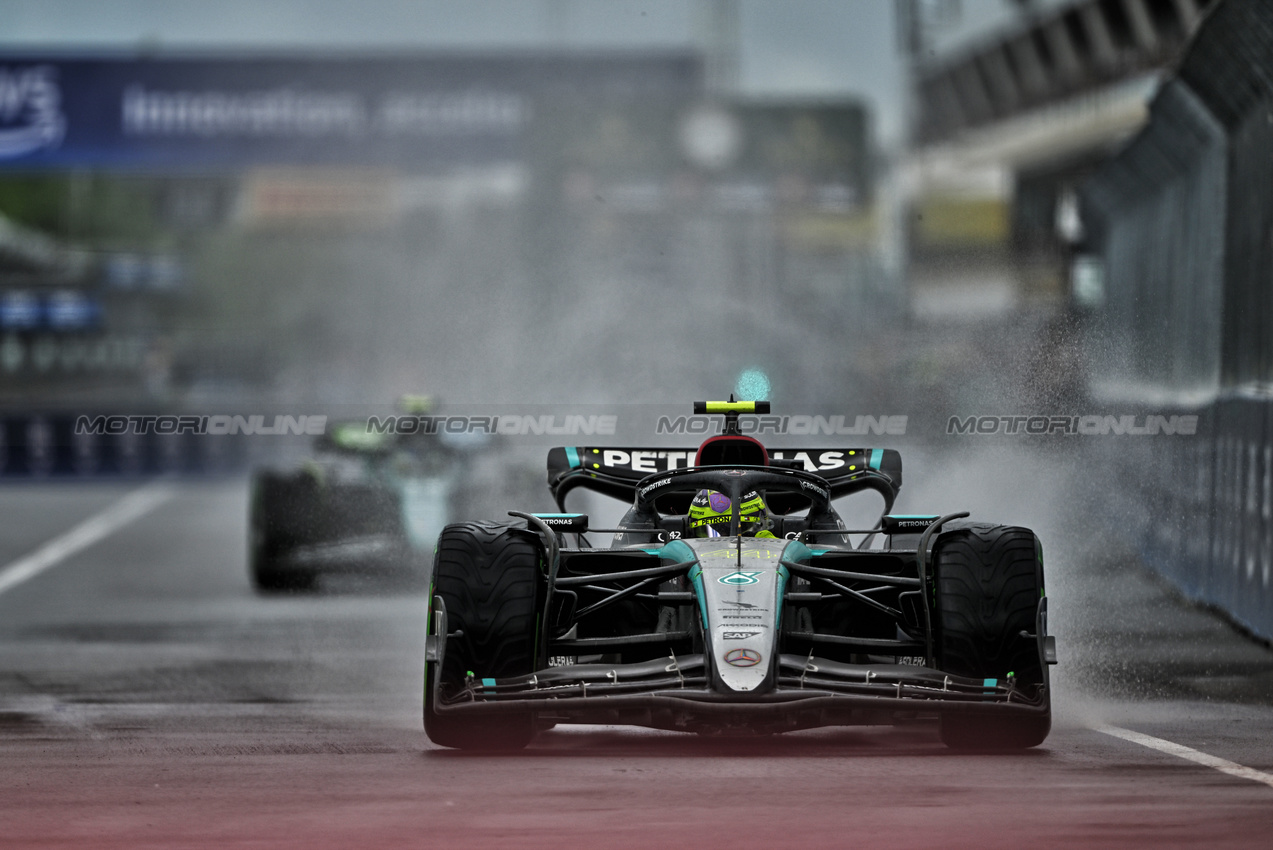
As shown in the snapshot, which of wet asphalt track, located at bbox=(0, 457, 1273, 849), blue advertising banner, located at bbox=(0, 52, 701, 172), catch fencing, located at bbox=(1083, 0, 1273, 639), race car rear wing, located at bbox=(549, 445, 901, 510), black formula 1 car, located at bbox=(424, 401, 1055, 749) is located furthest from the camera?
blue advertising banner, located at bbox=(0, 52, 701, 172)

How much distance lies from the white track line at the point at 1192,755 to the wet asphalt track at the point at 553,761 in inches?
2.4

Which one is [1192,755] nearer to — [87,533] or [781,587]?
[781,587]

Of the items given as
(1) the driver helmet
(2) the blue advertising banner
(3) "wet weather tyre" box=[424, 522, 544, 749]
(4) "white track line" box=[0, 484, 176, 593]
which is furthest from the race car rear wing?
(2) the blue advertising banner

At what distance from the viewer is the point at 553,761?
931 cm

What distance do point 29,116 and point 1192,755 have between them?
42241 millimetres

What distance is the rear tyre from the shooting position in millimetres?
19109

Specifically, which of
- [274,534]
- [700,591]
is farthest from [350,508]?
[700,591]

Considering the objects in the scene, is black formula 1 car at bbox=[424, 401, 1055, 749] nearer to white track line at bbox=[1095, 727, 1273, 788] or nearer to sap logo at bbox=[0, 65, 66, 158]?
white track line at bbox=[1095, 727, 1273, 788]

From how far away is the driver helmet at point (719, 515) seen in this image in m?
10.6

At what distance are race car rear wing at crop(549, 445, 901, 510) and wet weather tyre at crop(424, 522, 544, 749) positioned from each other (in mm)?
2581

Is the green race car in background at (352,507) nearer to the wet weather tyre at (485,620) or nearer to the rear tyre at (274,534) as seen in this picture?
the rear tyre at (274,534)

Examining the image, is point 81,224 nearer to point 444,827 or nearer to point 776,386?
point 776,386

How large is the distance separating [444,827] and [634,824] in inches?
23.9

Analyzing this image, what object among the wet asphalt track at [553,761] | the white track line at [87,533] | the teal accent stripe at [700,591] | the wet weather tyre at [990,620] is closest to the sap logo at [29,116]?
the white track line at [87,533]
